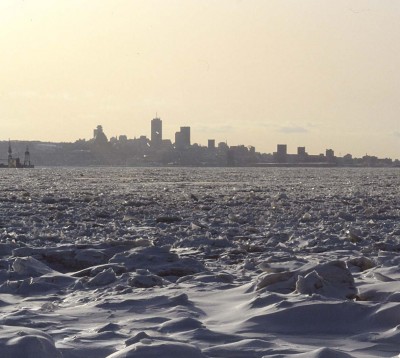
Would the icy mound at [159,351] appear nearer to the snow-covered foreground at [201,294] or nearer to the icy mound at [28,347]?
the snow-covered foreground at [201,294]

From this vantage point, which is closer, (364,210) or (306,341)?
(306,341)

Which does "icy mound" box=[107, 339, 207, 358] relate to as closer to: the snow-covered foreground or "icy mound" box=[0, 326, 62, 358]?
the snow-covered foreground

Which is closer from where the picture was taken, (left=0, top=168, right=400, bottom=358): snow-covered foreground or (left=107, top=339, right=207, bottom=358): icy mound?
(left=107, top=339, right=207, bottom=358): icy mound

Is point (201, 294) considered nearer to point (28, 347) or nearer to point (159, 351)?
point (159, 351)

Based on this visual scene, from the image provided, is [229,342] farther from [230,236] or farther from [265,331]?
[230,236]

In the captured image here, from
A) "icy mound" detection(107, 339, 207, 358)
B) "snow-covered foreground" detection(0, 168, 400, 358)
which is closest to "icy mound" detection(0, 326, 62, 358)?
"snow-covered foreground" detection(0, 168, 400, 358)

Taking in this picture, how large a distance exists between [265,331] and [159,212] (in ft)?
43.7

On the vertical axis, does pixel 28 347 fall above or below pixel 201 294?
above

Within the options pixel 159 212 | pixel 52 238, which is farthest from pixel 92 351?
pixel 159 212

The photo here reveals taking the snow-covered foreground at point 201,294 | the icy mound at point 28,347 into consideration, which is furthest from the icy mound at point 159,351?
the icy mound at point 28,347

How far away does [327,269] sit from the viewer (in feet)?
22.1

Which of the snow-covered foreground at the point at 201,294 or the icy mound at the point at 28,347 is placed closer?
the icy mound at the point at 28,347

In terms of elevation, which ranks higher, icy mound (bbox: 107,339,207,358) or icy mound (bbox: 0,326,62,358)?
icy mound (bbox: 0,326,62,358)

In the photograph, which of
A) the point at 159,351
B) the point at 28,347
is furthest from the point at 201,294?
the point at 28,347
